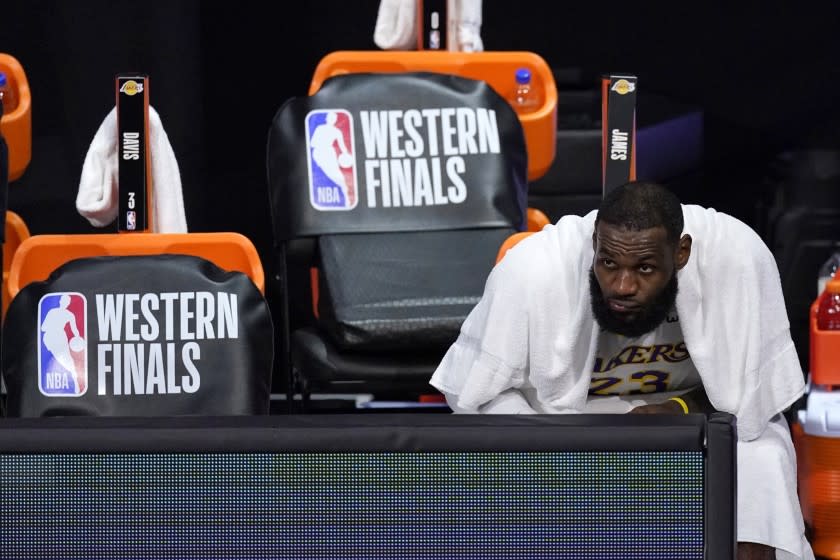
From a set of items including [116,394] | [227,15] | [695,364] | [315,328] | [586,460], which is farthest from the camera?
[227,15]

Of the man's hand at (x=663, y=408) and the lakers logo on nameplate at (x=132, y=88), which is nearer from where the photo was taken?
the man's hand at (x=663, y=408)

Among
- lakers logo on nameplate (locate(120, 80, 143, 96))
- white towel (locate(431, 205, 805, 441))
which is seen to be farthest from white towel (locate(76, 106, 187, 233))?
white towel (locate(431, 205, 805, 441))

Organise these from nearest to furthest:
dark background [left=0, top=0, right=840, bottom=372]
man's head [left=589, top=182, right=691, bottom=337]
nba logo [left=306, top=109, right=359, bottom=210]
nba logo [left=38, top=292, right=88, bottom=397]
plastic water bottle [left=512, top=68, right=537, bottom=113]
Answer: man's head [left=589, top=182, right=691, bottom=337] → nba logo [left=38, top=292, right=88, bottom=397] → nba logo [left=306, top=109, right=359, bottom=210] → plastic water bottle [left=512, top=68, right=537, bottom=113] → dark background [left=0, top=0, right=840, bottom=372]

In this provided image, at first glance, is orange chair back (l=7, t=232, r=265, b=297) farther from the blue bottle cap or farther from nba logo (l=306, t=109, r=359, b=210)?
the blue bottle cap

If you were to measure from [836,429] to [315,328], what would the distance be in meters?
1.24

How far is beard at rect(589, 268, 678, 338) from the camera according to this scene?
2.81 m

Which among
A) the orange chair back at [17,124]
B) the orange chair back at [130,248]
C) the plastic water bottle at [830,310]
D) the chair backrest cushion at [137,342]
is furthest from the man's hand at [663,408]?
the orange chair back at [17,124]

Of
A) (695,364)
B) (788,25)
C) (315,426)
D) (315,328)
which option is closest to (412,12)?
(315,328)

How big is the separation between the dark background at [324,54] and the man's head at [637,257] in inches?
102

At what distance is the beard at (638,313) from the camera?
2.81 metres

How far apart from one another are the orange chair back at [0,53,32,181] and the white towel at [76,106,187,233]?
510 mm

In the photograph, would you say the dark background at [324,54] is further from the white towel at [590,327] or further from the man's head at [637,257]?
the man's head at [637,257]

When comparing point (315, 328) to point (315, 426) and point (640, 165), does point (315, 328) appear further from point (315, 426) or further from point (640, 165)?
point (315, 426)

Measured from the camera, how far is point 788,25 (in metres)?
5.36
